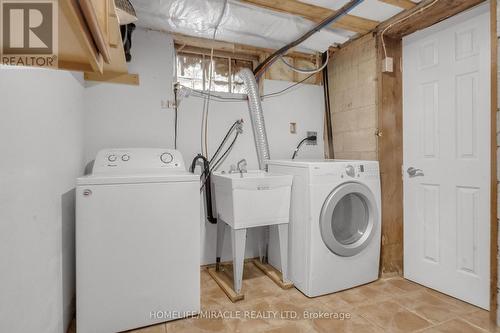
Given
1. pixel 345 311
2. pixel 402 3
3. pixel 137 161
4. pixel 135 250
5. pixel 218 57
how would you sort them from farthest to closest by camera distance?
1. pixel 218 57
2. pixel 137 161
3. pixel 402 3
4. pixel 345 311
5. pixel 135 250

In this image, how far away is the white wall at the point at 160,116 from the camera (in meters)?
2.14

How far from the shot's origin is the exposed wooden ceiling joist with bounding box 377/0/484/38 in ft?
5.80

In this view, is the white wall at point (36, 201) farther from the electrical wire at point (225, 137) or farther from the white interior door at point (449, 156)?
the white interior door at point (449, 156)

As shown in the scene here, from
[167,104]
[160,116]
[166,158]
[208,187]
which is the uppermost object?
[167,104]

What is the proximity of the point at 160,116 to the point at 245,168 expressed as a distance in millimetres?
883

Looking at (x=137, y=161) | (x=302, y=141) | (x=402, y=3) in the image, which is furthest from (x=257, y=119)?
(x=402, y=3)

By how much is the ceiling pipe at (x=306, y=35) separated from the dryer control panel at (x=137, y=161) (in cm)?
120

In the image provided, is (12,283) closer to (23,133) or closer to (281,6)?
(23,133)

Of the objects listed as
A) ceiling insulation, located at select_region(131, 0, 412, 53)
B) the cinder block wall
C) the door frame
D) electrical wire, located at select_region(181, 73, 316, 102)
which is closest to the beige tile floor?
the door frame

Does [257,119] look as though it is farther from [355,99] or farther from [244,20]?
[355,99]

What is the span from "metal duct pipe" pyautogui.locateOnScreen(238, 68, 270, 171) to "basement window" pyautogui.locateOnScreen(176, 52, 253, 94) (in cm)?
18

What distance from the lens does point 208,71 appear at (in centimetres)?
261

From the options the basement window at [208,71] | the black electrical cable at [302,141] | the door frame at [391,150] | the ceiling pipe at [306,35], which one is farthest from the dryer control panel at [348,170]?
the basement window at [208,71]

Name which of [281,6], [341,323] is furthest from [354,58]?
[341,323]
